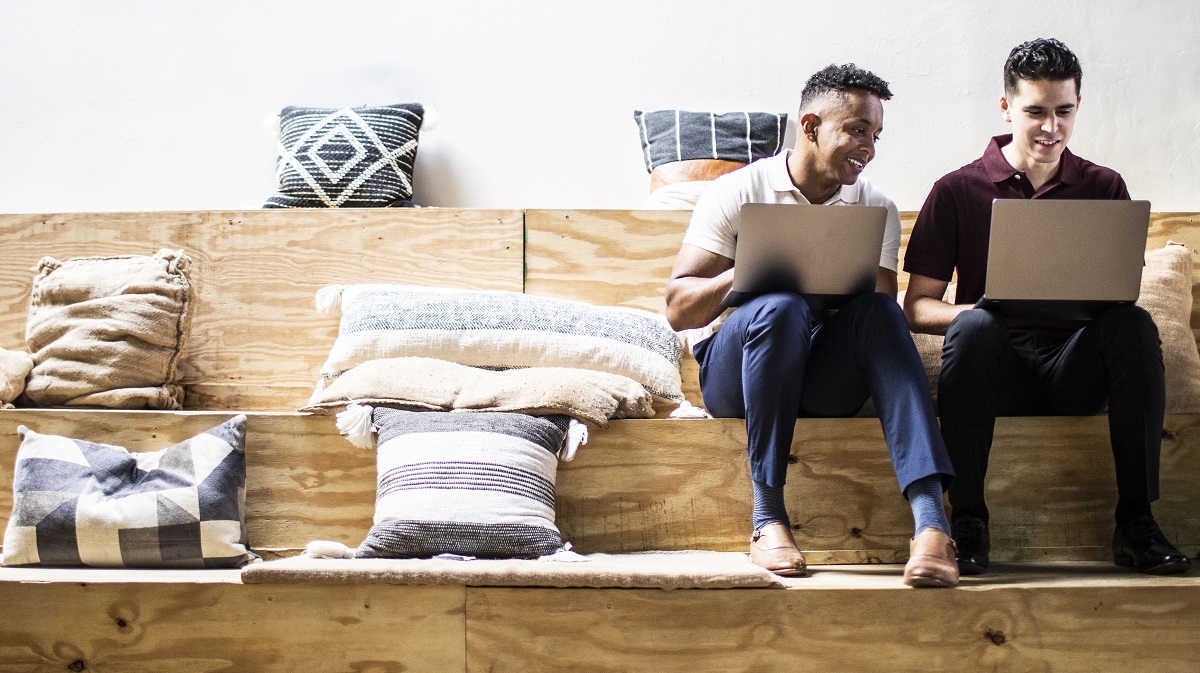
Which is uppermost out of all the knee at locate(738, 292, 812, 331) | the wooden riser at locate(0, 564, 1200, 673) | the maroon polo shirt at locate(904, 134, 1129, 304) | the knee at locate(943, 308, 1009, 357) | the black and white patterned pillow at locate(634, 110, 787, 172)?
the black and white patterned pillow at locate(634, 110, 787, 172)

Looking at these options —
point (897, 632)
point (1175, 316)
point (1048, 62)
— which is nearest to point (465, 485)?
point (897, 632)

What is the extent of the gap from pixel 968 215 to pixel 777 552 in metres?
0.79

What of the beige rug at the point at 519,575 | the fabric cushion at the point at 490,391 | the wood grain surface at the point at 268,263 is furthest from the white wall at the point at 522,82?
the beige rug at the point at 519,575

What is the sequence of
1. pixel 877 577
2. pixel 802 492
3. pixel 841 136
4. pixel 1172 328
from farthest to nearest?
pixel 1172 328 < pixel 841 136 < pixel 802 492 < pixel 877 577

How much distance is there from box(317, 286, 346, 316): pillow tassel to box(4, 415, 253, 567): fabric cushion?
19.6 inches

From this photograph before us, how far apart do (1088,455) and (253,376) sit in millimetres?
1747

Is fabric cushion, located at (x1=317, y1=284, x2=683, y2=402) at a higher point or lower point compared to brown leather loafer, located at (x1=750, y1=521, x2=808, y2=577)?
higher

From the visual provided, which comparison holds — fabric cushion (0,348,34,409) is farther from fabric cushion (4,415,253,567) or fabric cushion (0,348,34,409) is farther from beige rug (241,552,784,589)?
beige rug (241,552,784,589)

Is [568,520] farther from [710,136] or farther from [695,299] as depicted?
[710,136]

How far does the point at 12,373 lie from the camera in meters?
2.01

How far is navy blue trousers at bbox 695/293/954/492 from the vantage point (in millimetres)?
1521

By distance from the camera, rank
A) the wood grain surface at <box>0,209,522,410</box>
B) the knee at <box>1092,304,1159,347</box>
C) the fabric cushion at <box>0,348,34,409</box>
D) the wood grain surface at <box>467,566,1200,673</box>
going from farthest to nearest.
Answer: the wood grain surface at <box>0,209,522,410</box> → the fabric cushion at <box>0,348,34,409</box> → the knee at <box>1092,304,1159,347</box> → the wood grain surface at <box>467,566,1200,673</box>

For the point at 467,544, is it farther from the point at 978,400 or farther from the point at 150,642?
the point at 978,400

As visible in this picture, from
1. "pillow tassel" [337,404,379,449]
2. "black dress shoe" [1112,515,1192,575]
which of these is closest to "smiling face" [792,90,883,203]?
"black dress shoe" [1112,515,1192,575]
